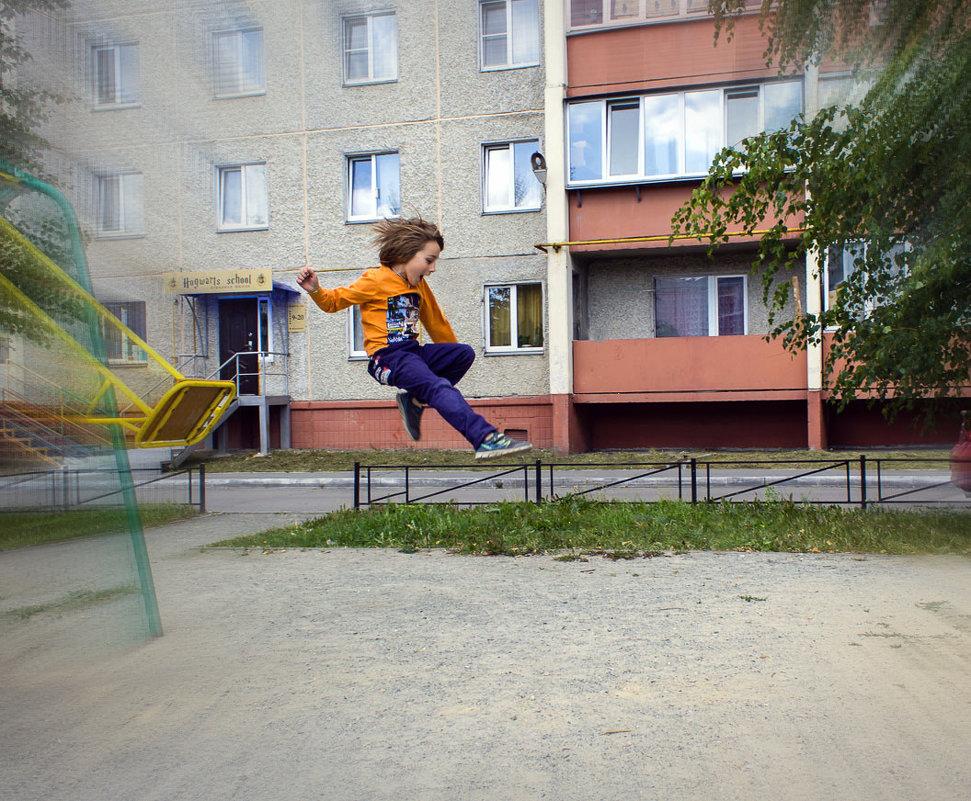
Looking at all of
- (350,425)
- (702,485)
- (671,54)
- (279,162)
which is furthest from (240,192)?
(702,485)

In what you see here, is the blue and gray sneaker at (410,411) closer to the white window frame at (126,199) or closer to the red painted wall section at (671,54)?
the white window frame at (126,199)

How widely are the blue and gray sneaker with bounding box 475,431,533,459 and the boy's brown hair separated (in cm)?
44

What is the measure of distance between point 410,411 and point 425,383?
0.66 feet

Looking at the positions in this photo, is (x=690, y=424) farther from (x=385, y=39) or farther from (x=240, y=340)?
(x=385, y=39)

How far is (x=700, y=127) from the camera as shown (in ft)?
8.45

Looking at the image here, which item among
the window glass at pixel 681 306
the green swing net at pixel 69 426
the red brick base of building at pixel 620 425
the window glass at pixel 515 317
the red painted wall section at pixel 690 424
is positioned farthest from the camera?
the red painted wall section at pixel 690 424

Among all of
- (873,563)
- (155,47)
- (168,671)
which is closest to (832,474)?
(873,563)

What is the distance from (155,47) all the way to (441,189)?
118 cm

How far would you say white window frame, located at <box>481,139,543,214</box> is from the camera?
3.13m

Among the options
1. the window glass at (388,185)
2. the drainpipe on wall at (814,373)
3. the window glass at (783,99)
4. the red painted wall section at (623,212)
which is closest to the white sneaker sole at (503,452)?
the window glass at (388,185)

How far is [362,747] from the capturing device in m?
3.63

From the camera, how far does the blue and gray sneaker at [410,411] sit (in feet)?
7.08

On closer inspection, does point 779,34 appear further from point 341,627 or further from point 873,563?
point 873,563

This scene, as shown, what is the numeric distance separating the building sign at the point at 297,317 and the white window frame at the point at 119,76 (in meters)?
1.10
